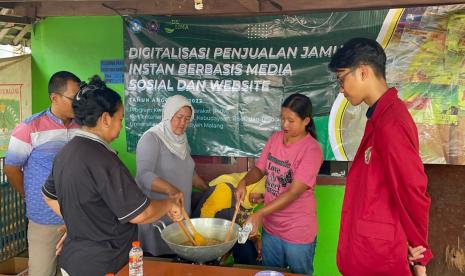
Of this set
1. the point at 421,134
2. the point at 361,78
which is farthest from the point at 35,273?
the point at 421,134

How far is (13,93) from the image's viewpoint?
12.6 feet

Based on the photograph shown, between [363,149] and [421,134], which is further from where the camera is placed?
[421,134]

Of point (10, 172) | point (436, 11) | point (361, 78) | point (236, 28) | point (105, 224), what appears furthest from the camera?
point (236, 28)

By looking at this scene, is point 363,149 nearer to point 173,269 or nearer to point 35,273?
point 173,269

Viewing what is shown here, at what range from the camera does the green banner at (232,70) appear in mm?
3336

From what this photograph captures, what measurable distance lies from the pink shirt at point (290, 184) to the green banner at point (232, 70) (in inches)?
32.1

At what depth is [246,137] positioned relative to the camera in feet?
11.6

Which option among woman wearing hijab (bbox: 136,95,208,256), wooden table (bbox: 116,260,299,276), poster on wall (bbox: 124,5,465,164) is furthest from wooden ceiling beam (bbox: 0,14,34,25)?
wooden table (bbox: 116,260,299,276)

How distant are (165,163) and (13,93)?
1.95 metres

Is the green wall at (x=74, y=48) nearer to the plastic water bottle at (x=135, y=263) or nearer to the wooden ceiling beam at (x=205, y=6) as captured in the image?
the wooden ceiling beam at (x=205, y=6)

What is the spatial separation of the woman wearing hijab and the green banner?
705 millimetres

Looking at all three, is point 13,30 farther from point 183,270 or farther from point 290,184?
point 183,270

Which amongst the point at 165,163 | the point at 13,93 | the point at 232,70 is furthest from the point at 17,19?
the point at 165,163

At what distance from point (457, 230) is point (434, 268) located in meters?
0.34
